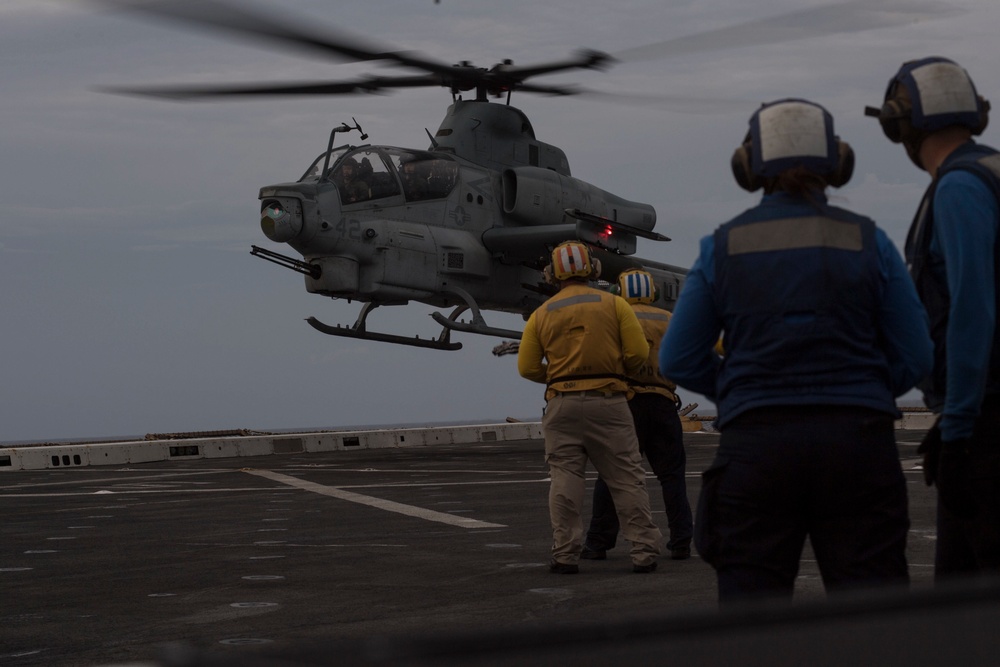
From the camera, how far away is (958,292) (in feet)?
12.3

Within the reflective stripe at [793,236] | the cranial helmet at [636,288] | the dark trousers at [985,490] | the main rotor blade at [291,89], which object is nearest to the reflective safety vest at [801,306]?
the reflective stripe at [793,236]

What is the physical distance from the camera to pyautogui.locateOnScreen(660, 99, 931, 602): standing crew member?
11.6ft

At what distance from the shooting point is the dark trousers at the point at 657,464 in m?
8.84

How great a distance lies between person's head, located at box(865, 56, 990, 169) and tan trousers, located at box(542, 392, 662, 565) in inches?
165

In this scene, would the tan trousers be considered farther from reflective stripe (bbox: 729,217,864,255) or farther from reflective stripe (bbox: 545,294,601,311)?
reflective stripe (bbox: 729,217,864,255)

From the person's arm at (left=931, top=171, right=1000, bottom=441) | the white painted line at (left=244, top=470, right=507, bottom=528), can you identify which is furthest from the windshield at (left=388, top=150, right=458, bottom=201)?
the person's arm at (left=931, top=171, right=1000, bottom=441)

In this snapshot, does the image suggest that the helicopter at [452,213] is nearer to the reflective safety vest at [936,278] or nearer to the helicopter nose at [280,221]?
the helicopter nose at [280,221]

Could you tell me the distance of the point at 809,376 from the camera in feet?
11.7

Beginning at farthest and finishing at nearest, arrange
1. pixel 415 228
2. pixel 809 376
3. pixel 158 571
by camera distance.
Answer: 1. pixel 415 228
2. pixel 158 571
3. pixel 809 376

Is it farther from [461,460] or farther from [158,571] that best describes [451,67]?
[158,571]

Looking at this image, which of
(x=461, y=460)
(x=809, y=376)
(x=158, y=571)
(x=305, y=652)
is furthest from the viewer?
(x=461, y=460)

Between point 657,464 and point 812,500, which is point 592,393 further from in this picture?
point 812,500

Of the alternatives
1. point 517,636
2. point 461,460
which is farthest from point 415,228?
point 517,636

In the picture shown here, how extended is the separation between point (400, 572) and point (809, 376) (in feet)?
15.8
